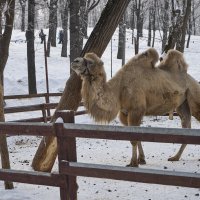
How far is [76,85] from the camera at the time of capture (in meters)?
7.52

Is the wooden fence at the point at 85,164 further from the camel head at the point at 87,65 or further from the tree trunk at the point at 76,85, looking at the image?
the camel head at the point at 87,65

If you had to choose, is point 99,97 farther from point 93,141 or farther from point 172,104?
point 93,141

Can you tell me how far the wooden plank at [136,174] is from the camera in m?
4.28

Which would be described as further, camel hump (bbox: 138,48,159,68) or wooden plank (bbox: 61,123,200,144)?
camel hump (bbox: 138,48,159,68)

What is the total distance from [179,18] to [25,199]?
1372cm

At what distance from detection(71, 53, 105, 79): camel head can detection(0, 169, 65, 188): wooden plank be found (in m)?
2.34

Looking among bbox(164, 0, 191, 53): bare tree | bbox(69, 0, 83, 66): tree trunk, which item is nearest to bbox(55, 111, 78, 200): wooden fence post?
bbox(164, 0, 191, 53): bare tree

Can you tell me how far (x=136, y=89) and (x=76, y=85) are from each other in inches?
48.2

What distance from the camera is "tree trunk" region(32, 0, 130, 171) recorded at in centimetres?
713

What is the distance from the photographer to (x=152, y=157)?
890 centimetres

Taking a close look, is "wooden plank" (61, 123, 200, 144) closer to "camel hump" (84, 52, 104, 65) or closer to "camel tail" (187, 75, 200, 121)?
"camel hump" (84, 52, 104, 65)

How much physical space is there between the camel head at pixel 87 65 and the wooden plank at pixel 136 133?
2.51 meters

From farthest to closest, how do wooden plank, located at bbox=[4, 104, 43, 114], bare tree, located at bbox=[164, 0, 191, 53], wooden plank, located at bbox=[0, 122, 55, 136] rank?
1. bare tree, located at bbox=[164, 0, 191, 53]
2. wooden plank, located at bbox=[4, 104, 43, 114]
3. wooden plank, located at bbox=[0, 122, 55, 136]

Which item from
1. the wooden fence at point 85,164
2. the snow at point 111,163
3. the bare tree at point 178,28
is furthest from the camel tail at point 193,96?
the bare tree at point 178,28
